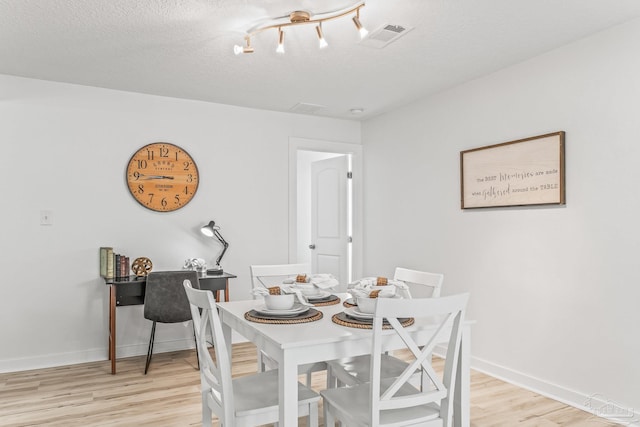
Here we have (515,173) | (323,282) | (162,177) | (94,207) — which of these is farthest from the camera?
(162,177)

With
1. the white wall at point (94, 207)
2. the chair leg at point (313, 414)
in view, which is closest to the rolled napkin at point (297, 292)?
the chair leg at point (313, 414)

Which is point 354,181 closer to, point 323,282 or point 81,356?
point 323,282

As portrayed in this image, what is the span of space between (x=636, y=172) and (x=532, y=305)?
111 cm

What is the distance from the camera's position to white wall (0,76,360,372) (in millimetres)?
3607

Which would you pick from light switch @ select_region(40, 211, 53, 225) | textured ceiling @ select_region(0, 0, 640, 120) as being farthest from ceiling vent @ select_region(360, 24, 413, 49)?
light switch @ select_region(40, 211, 53, 225)

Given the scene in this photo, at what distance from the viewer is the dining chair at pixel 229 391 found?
1796mm

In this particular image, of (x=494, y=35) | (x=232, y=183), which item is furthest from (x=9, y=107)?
(x=494, y=35)

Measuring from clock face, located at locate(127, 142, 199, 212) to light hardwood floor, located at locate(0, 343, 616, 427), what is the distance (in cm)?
142

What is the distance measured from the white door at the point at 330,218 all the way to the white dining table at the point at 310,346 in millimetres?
2976

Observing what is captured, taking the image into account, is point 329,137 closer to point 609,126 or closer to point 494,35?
point 494,35

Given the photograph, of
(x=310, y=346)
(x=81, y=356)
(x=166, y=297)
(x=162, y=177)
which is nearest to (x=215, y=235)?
(x=162, y=177)

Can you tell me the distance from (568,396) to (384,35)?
2.57 meters

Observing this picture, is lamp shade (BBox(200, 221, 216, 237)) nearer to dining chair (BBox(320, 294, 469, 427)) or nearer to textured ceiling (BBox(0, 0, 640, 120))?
textured ceiling (BBox(0, 0, 640, 120))

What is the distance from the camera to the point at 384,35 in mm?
2766
